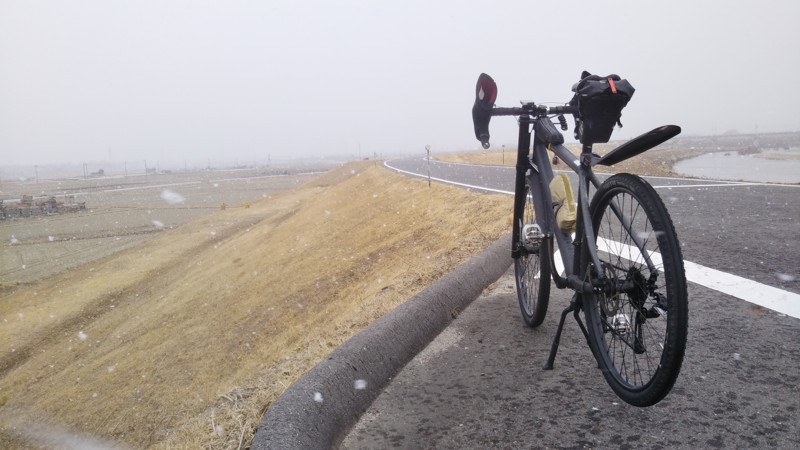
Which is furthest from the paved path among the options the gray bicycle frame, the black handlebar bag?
the black handlebar bag

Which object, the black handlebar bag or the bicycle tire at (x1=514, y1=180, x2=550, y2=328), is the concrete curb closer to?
the bicycle tire at (x1=514, y1=180, x2=550, y2=328)

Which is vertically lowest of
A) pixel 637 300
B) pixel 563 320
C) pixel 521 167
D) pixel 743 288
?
pixel 743 288

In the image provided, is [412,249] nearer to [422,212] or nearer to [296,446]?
[422,212]

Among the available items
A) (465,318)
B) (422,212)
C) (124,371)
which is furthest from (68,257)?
(465,318)

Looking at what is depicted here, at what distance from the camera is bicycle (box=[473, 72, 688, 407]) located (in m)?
1.99

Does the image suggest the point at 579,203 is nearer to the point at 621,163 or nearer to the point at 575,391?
the point at 575,391

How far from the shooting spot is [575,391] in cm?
270

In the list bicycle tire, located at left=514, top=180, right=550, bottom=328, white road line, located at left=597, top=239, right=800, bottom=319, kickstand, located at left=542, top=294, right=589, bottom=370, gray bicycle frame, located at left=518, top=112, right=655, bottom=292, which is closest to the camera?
gray bicycle frame, located at left=518, top=112, right=655, bottom=292

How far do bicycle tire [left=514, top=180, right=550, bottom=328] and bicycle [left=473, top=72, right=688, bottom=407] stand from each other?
0.6 inches

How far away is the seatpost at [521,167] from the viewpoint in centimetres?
341

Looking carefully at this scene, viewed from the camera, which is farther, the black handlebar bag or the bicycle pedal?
the bicycle pedal

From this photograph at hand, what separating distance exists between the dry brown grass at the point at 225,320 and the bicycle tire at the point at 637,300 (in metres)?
1.80

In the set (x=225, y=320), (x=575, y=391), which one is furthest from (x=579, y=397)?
(x=225, y=320)

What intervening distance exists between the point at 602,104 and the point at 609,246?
75 cm
